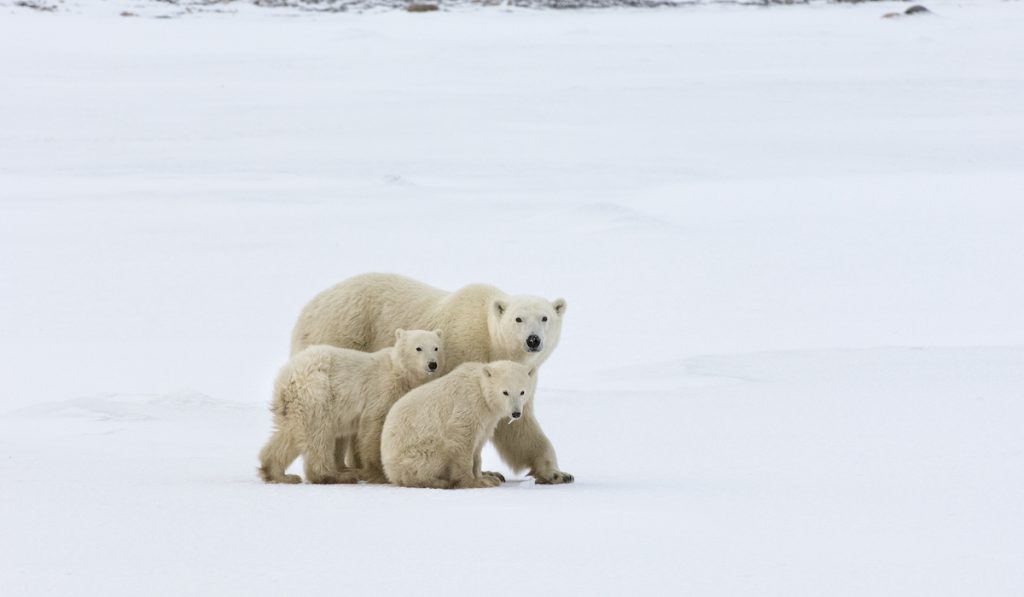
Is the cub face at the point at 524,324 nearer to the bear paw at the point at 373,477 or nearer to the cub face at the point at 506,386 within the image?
the cub face at the point at 506,386

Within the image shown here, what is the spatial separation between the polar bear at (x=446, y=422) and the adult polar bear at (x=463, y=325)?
0.27 meters

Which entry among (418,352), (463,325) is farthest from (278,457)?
(463,325)

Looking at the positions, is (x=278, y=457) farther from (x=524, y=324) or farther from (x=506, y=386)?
(x=524, y=324)

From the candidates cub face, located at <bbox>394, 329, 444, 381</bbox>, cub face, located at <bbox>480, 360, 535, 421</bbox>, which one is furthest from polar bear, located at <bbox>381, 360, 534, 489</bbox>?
cub face, located at <bbox>394, 329, 444, 381</bbox>

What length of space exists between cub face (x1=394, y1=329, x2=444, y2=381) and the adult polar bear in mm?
289

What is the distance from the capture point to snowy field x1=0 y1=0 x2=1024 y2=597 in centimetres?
453

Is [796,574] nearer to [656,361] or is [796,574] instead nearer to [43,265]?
[656,361]

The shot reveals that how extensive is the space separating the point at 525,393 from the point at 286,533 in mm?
1619

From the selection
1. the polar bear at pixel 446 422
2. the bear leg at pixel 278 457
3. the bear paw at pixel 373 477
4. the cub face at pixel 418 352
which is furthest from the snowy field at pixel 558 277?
the cub face at pixel 418 352

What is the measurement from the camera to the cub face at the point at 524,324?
614cm

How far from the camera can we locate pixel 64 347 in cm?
1016

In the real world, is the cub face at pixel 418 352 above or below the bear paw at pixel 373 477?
above

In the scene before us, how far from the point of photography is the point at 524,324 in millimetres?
6145

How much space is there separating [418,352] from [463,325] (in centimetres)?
42
